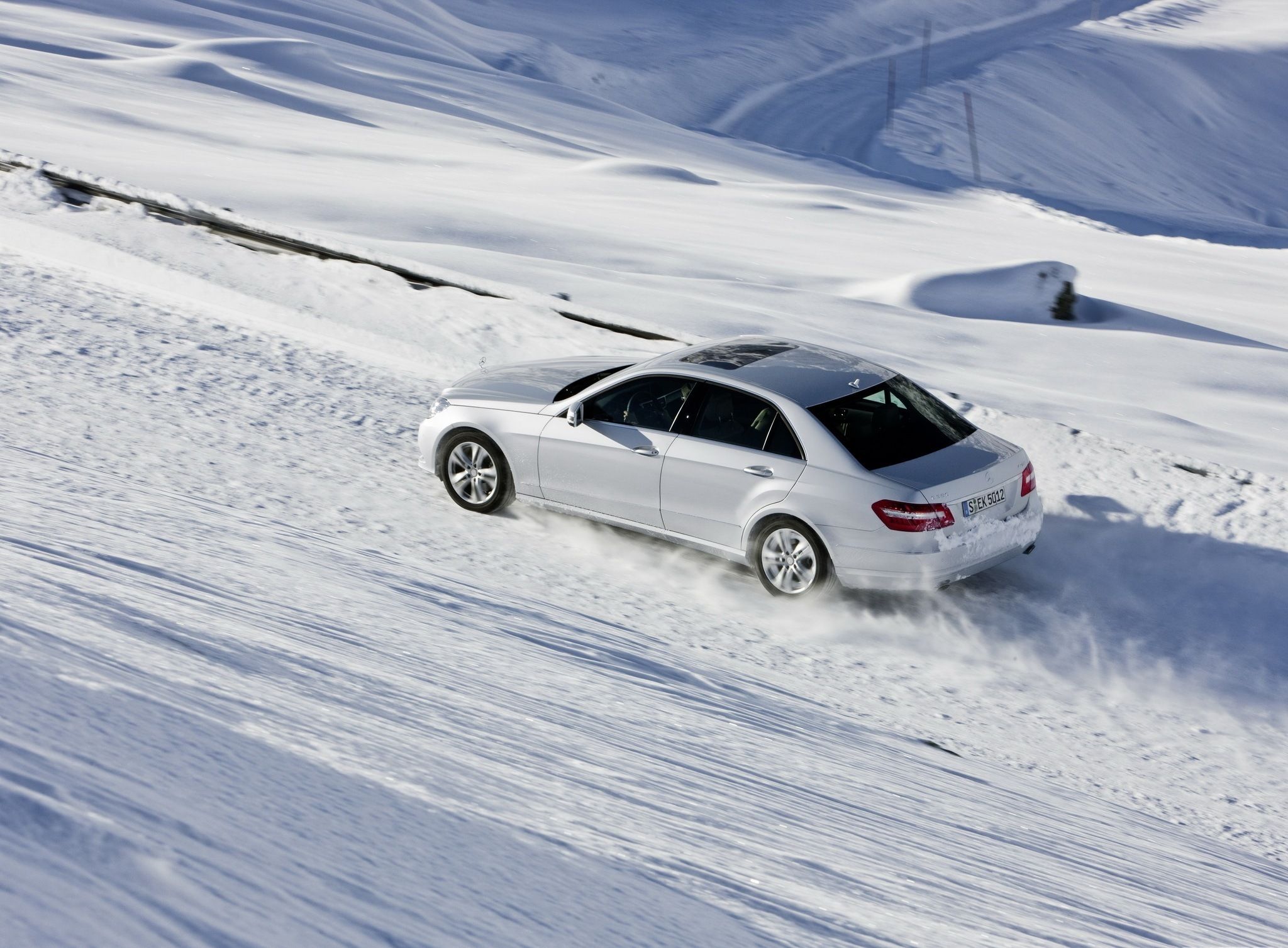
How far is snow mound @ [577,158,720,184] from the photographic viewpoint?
20.2 m

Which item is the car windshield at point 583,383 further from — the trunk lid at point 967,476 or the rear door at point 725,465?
the trunk lid at point 967,476

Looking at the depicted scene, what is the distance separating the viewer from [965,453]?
6738 millimetres

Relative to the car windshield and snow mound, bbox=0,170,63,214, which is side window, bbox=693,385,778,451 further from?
snow mound, bbox=0,170,63,214

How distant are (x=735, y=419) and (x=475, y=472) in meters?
1.82

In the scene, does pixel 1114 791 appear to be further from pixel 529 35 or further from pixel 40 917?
pixel 529 35

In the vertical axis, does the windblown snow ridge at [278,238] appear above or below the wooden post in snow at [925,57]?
below

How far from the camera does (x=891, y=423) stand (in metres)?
6.82

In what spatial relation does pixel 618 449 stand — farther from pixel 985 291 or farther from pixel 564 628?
pixel 985 291

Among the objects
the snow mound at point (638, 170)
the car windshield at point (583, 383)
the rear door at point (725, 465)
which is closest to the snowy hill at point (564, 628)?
the rear door at point (725, 465)

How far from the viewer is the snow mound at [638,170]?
20156mm

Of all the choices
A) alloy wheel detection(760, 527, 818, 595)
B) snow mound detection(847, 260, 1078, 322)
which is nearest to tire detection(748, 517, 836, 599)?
alloy wheel detection(760, 527, 818, 595)

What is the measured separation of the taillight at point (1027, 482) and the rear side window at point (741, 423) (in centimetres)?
130

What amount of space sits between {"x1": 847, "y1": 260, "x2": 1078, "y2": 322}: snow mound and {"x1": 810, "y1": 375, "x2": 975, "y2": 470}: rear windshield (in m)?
5.53

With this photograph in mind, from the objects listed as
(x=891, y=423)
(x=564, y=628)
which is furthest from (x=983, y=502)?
(x=564, y=628)
